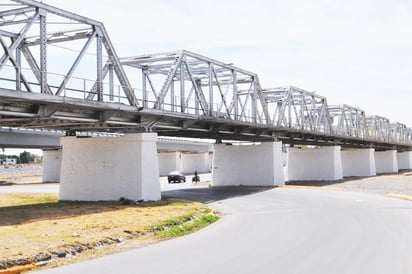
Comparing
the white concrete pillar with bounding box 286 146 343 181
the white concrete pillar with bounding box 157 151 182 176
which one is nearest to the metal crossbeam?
the white concrete pillar with bounding box 286 146 343 181

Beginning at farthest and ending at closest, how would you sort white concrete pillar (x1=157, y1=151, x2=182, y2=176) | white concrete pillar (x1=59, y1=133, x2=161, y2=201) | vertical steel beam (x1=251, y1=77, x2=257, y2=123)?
white concrete pillar (x1=157, y1=151, x2=182, y2=176), vertical steel beam (x1=251, y1=77, x2=257, y2=123), white concrete pillar (x1=59, y1=133, x2=161, y2=201)

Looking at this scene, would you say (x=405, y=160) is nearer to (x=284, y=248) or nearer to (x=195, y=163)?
(x=195, y=163)

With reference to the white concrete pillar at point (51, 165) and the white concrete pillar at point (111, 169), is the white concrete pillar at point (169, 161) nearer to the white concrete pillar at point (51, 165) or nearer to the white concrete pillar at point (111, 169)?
the white concrete pillar at point (51, 165)

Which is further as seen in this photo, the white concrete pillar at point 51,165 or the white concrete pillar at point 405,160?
the white concrete pillar at point 405,160

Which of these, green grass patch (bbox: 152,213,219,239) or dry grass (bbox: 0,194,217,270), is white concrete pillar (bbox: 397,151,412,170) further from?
green grass patch (bbox: 152,213,219,239)

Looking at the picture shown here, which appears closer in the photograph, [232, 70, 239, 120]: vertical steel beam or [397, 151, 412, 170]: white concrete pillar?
[232, 70, 239, 120]: vertical steel beam

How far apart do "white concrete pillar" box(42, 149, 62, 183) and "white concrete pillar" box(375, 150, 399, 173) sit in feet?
178

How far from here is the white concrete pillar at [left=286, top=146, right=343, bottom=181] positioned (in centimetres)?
5959

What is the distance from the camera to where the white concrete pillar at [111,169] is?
28.4m

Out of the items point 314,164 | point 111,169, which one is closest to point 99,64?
point 111,169

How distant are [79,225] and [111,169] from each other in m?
11.0

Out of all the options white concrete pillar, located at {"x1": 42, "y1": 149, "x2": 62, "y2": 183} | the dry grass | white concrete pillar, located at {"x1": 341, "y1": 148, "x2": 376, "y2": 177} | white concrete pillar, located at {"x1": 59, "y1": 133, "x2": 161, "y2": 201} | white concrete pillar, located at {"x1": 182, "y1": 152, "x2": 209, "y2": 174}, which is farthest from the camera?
white concrete pillar, located at {"x1": 182, "y1": 152, "x2": 209, "y2": 174}

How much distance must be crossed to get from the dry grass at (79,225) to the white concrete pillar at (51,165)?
45545 millimetres

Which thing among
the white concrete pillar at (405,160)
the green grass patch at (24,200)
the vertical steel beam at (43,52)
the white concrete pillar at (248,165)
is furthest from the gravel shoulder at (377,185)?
the white concrete pillar at (405,160)
